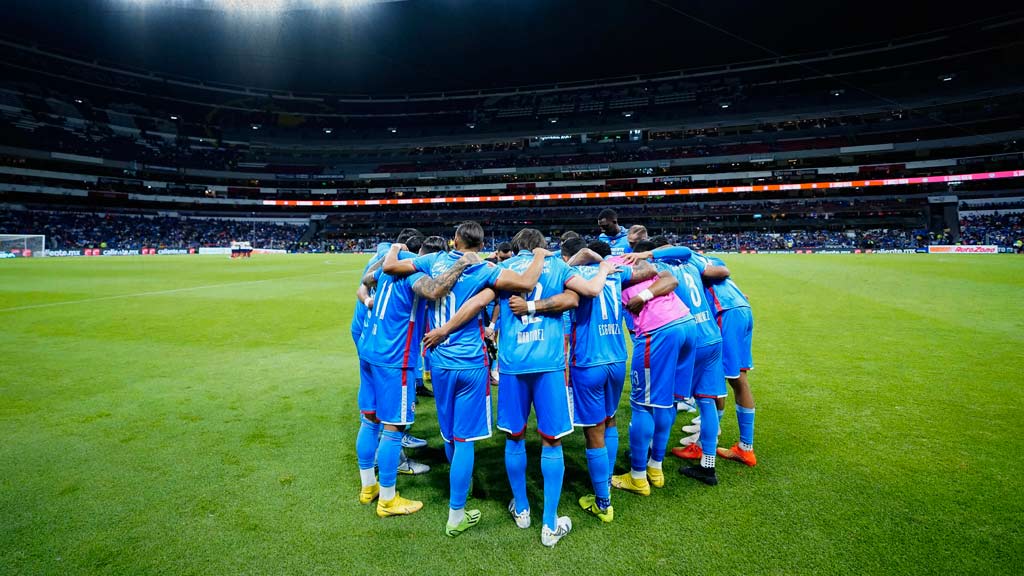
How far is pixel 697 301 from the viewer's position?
417cm

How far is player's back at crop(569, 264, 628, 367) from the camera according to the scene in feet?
11.0

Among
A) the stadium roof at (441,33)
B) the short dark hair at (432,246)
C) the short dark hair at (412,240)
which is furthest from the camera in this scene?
the stadium roof at (441,33)

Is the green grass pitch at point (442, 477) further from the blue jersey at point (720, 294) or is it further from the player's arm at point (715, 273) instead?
the player's arm at point (715, 273)

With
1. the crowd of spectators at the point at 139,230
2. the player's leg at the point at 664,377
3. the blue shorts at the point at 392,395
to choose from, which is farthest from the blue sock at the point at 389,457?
the crowd of spectators at the point at 139,230

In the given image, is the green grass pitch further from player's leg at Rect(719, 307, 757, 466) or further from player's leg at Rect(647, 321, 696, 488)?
player's leg at Rect(647, 321, 696, 488)

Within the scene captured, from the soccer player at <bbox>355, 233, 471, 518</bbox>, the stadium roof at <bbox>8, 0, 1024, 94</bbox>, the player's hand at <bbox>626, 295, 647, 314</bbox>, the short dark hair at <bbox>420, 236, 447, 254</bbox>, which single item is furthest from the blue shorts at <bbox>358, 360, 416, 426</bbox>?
the stadium roof at <bbox>8, 0, 1024, 94</bbox>

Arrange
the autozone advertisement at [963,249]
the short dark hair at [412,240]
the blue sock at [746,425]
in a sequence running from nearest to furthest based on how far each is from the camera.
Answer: the blue sock at [746,425] < the short dark hair at [412,240] < the autozone advertisement at [963,249]

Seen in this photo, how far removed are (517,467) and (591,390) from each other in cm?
82

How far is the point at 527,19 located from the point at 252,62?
35064 millimetres

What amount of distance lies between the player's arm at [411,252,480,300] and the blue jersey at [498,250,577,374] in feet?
1.14

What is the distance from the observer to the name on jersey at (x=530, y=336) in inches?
125

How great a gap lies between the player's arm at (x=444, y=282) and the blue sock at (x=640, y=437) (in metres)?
1.99

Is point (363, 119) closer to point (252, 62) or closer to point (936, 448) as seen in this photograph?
point (252, 62)

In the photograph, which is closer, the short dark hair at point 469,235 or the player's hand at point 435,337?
the player's hand at point 435,337
